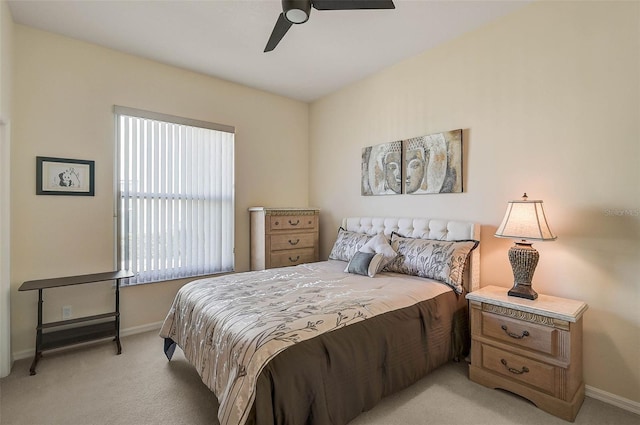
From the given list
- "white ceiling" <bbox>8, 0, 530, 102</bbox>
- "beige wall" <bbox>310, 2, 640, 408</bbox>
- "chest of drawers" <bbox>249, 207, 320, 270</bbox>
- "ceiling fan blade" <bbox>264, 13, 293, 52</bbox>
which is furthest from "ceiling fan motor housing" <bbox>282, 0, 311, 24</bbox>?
"chest of drawers" <bbox>249, 207, 320, 270</bbox>

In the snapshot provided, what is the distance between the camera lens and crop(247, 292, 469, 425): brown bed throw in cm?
140

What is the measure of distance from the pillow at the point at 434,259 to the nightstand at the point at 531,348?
0.28m

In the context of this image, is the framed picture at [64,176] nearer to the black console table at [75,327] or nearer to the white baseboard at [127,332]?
the black console table at [75,327]

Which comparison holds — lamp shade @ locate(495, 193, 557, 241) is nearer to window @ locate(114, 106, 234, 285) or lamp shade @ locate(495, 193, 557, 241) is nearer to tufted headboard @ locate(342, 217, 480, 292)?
tufted headboard @ locate(342, 217, 480, 292)

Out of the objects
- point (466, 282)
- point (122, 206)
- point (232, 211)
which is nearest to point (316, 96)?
point (232, 211)

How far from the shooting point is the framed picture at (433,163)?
2.90 meters

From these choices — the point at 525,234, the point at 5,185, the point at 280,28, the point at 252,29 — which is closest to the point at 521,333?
the point at 525,234

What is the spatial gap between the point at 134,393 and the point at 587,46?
4119 mm

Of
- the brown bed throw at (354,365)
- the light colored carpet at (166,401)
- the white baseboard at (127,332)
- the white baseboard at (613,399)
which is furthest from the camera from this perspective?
the white baseboard at (127,332)

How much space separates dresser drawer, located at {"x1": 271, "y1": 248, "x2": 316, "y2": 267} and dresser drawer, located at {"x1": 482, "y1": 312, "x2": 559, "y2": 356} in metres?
2.32

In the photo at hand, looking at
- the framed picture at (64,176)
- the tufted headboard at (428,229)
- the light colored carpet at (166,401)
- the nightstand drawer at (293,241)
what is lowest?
the light colored carpet at (166,401)

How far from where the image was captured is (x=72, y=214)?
2.91 meters

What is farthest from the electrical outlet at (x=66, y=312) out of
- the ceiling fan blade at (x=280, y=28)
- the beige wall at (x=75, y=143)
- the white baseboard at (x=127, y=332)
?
the ceiling fan blade at (x=280, y=28)

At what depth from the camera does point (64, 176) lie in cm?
286
